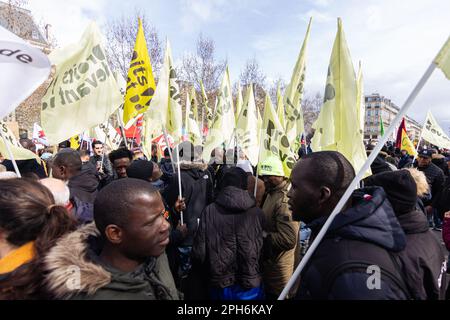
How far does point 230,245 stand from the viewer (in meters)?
2.96

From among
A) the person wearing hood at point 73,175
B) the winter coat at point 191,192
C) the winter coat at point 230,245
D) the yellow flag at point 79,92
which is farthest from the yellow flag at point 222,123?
the winter coat at point 230,245

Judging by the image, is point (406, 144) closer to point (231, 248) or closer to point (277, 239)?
point (277, 239)

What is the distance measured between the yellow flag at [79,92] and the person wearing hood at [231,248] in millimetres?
1980

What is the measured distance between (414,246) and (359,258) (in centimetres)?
73

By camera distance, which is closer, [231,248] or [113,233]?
[113,233]

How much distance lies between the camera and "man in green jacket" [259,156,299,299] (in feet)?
10.5

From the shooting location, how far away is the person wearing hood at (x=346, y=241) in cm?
127

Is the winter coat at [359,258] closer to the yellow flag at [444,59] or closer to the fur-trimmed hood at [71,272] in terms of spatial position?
the yellow flag at [444,59]

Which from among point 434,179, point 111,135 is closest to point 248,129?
point 434,179

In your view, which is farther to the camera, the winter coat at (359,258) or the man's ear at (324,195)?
the man's ear at (324,195)

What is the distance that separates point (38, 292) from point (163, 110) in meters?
3.66

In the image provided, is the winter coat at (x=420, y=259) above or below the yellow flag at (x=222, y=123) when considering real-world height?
below

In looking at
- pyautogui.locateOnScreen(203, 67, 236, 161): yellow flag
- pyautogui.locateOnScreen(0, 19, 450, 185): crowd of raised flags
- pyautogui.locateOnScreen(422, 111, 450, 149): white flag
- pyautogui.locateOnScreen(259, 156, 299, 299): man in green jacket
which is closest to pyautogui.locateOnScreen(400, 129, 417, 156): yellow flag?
pyautogui.locateOnScreen(422, 111, 450, 149): white flag
